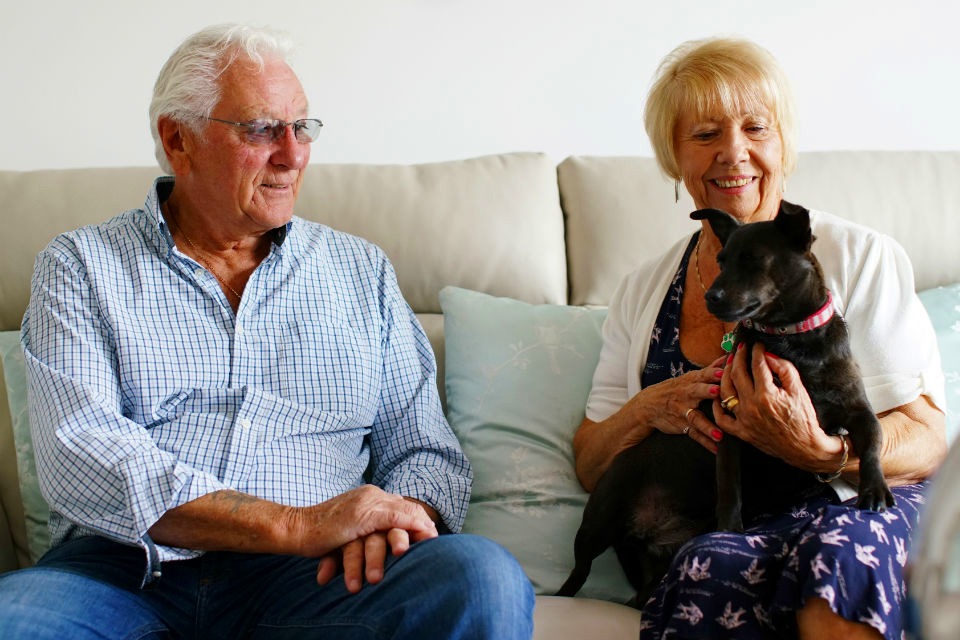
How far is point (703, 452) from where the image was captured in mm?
1678

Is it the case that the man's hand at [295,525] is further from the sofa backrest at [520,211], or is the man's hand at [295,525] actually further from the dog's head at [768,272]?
the sofa backrest at [520,211]

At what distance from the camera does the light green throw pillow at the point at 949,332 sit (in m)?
1.93

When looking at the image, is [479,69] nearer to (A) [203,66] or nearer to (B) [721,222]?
(A) [203,66]

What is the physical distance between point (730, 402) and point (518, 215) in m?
0.80

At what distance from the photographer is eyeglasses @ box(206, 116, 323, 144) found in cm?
176

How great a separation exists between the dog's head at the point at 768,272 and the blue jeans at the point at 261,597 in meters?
0.51

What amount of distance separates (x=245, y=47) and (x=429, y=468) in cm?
85

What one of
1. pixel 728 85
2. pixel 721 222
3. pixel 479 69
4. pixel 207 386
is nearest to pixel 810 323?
pixel 721 222

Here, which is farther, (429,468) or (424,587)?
(429,468)

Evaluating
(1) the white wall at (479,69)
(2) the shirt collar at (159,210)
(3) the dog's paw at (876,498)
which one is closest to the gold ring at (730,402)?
(3) the dog's paw at (876,498)

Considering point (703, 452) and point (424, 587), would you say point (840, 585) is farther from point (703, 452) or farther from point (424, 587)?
point (424, 587)

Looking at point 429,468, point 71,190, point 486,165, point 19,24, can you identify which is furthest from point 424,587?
point 19,24

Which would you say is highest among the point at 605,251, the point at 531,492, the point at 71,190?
the point at 71,190

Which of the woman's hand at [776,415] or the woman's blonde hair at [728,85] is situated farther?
the woman's blonde hair at [728,85]
